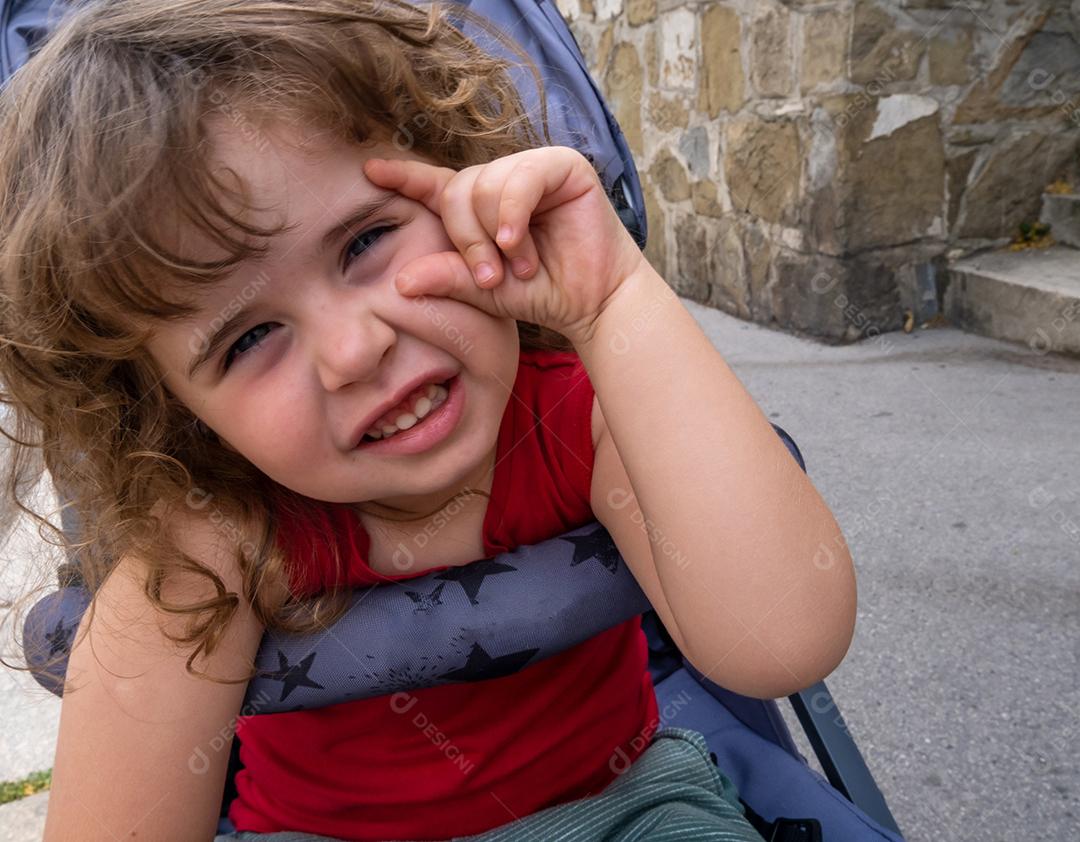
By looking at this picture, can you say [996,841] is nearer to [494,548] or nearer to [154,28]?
[494,548]

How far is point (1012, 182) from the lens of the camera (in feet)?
9.53

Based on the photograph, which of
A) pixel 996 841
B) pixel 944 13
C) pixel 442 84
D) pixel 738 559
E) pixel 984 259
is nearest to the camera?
pixel 738 559

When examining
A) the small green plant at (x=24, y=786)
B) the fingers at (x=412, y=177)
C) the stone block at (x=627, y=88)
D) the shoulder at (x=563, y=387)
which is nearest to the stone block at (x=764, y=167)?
the stone block at (x=627, y=88)

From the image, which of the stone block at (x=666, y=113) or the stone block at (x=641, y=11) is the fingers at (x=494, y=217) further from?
the stone block at (x=641, y=11)

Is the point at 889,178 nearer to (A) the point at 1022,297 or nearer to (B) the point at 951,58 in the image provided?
(B) the point at 951,58

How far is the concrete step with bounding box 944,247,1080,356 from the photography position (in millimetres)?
2625

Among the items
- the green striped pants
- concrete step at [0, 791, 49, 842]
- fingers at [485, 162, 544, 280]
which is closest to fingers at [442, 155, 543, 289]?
fingers at [485, 162, 544, 280]

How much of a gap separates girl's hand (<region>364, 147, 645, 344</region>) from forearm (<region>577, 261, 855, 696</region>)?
52 millimetres

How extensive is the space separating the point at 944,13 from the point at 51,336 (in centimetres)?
260

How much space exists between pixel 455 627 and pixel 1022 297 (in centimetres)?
241

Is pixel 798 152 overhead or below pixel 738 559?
below

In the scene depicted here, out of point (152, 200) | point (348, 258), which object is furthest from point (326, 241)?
point (152, 200)

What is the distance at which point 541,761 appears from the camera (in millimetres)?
992

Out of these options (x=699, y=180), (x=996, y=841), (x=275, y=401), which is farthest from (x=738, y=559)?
(x=699, y=180)
